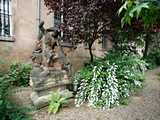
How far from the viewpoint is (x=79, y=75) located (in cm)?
837

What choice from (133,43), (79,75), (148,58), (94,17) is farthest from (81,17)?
(148,58)

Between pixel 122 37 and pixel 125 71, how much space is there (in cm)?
255

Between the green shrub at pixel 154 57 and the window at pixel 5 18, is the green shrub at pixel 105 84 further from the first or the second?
the green shrub at pixel 154 57

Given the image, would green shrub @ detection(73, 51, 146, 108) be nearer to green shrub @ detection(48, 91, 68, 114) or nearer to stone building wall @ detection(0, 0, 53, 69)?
green shrub @ detection(48, 91, 68, 114)

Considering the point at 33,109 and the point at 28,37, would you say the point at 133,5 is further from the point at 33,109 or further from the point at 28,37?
the point at 28,37

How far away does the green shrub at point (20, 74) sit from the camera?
9844 mm

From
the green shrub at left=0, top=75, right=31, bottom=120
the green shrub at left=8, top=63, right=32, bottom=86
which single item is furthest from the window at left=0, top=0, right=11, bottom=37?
the green shrub at left=0, top=75, right=31, bottom=120

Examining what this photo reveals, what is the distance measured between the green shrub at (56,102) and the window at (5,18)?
477 cm

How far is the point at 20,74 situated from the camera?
10.0 meters

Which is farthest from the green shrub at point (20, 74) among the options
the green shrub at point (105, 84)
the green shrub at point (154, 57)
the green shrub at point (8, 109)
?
the green shrub at point (154, 57)

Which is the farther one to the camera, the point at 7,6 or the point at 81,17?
the point at 7,6

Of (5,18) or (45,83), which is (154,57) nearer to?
(5,18)

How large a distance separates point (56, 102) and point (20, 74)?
3.24 metres

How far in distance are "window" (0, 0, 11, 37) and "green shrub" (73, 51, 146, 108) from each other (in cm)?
410
